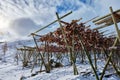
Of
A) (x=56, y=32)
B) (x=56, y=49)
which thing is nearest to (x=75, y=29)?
(x=56, y=32)

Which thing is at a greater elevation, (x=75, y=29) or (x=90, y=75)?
(x=75, y=29)

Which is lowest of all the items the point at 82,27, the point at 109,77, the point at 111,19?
the point at 109,77

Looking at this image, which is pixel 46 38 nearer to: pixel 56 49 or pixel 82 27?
pixel 82 27

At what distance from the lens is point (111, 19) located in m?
7.68

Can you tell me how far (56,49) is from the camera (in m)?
31.0

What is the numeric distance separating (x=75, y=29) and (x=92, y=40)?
4.05 meters

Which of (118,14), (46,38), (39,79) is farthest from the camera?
(46,38)

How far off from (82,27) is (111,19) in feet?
23.1

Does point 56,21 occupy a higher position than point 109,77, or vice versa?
point 56,21

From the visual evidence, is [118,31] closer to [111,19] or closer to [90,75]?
[111,19]

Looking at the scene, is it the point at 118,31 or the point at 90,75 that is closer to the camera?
the point at 118,31

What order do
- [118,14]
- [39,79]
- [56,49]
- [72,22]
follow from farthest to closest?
[56,49] → [39,79] → [72,22] → [118,14]

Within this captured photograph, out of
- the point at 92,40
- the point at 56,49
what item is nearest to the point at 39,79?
the point at 92,40

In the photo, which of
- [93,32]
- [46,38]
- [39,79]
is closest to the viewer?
[39,79]
